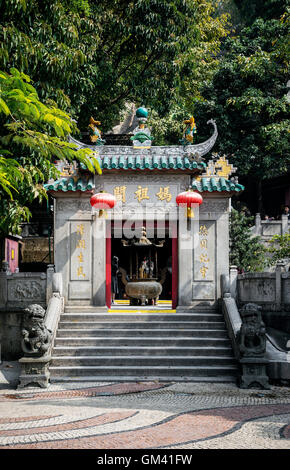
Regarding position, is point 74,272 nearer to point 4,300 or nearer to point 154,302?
point 4,300

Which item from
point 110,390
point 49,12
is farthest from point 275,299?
point 49,12

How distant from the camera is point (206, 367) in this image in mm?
10688

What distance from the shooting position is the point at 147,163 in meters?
13.8

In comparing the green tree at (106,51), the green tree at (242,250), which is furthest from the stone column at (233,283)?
the green tree at (242,250)

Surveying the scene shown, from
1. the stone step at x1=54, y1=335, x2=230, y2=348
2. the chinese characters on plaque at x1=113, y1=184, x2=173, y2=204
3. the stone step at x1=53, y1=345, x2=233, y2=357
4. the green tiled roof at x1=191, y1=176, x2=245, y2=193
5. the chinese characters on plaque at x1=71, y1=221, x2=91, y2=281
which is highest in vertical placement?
the green tiled roof at x1=191, y1=176, x2=245, y2=193

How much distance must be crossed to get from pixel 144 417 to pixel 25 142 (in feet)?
14.0

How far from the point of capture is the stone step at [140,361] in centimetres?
1085

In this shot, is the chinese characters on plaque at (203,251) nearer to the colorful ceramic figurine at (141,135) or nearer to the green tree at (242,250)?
the colorful ceramic figurine at (141,135)

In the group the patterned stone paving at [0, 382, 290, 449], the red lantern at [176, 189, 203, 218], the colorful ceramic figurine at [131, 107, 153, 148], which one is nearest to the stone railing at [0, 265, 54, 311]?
the patterned stone paving at [0, 382, 290, 449]

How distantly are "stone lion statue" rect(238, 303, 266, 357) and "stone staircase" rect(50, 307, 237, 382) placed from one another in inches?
30.4

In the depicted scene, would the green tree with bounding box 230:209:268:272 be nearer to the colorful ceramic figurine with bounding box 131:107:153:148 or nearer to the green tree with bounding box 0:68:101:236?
the colorful ceramic figurine with bounding box 131:107:153:148

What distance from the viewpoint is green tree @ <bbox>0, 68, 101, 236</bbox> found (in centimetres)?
638

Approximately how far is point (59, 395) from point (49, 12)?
922 cm

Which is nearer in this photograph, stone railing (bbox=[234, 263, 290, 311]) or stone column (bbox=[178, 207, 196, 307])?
stone railing (bbox=[234, 263, 290, 311])
